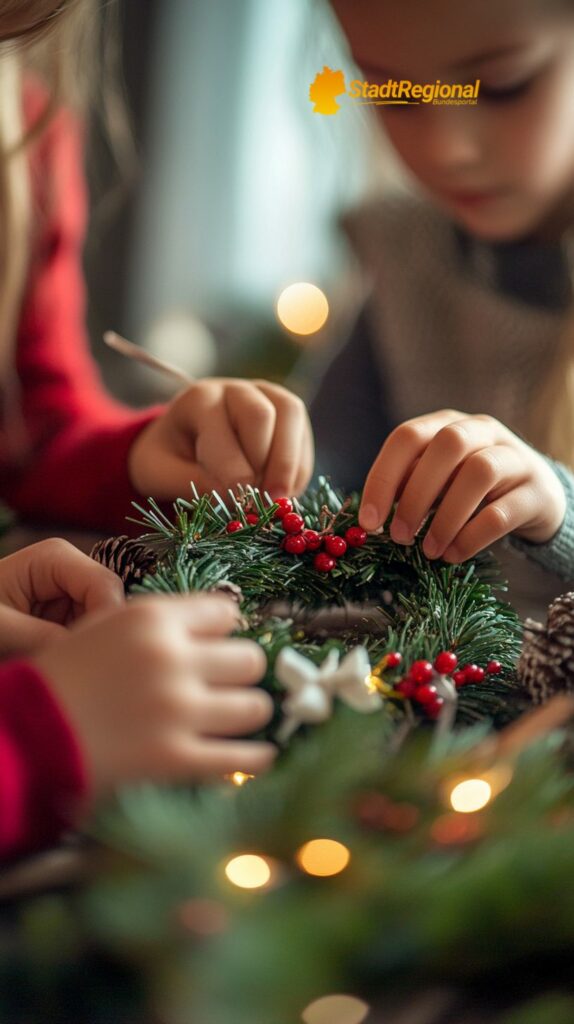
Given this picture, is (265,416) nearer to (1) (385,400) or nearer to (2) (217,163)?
(1) (385,400)

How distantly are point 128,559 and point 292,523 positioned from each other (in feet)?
0.24

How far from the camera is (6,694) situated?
25 centimetres

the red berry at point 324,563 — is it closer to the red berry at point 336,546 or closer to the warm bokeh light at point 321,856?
the red berry at point 336,546

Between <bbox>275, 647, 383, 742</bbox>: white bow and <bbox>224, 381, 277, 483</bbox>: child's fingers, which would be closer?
<bbox>275, 647, 383, 742</bbox>: white bow

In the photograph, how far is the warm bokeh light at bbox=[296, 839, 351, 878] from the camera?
0.22 metres

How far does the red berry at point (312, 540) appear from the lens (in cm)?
39

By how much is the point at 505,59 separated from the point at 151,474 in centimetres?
30

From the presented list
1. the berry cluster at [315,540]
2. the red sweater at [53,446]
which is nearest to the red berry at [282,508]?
the berry cluster at [315,540]

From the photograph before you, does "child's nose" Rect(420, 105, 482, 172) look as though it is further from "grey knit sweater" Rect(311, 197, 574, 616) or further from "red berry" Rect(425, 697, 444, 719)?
"red berry" Rect(425, 697, 444, 719)

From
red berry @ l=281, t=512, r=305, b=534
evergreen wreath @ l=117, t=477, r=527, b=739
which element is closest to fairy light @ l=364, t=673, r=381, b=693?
evergreen wreath @ l=117, t=477, r=527, b=739

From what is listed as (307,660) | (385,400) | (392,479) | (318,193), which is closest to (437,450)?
(392,479)

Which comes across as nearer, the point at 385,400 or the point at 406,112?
the point at 406,112

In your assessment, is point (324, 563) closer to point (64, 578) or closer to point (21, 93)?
point (64, 578)

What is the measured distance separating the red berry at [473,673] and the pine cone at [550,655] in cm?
2
